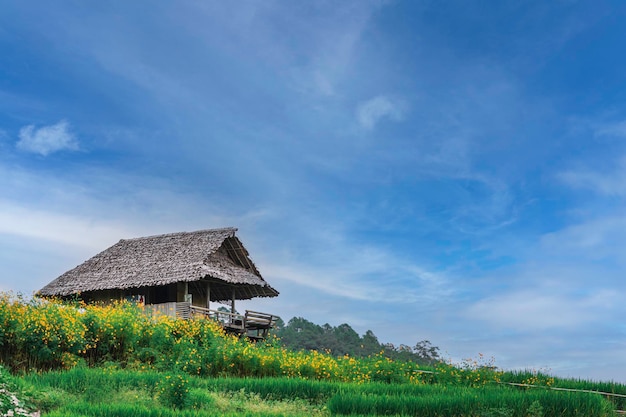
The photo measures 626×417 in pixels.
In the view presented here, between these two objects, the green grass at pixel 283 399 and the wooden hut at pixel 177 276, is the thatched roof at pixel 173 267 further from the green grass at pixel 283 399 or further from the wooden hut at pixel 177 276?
the green grass at pixel 283 399

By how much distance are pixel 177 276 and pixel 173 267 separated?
865 mm

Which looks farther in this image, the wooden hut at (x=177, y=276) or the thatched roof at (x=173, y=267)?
the thatched roof at (x=173, y=267)

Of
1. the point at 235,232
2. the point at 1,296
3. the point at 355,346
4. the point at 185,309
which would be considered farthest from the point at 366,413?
the point at 355,346

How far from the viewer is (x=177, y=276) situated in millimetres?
23875

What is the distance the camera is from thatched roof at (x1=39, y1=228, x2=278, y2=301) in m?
24.5

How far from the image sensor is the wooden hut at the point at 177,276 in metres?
24.0

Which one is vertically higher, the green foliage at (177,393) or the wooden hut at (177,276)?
the wooden hut at (177,276)

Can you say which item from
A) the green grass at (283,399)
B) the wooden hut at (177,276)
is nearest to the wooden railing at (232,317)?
the wooden hut at (177,276)

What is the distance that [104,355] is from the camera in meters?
15.3

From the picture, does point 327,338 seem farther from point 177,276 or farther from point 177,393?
point 177,393

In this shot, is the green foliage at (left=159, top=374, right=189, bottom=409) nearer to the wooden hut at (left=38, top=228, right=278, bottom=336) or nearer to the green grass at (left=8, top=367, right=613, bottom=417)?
the green grass at (left=8, top=367, right=613, bottom=417)

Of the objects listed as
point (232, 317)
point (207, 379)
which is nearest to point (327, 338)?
→ point (232, 317)

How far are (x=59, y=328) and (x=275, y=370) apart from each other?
517 cm

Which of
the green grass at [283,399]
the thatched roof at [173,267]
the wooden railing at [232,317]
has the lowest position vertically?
the green grass at [283,399]
